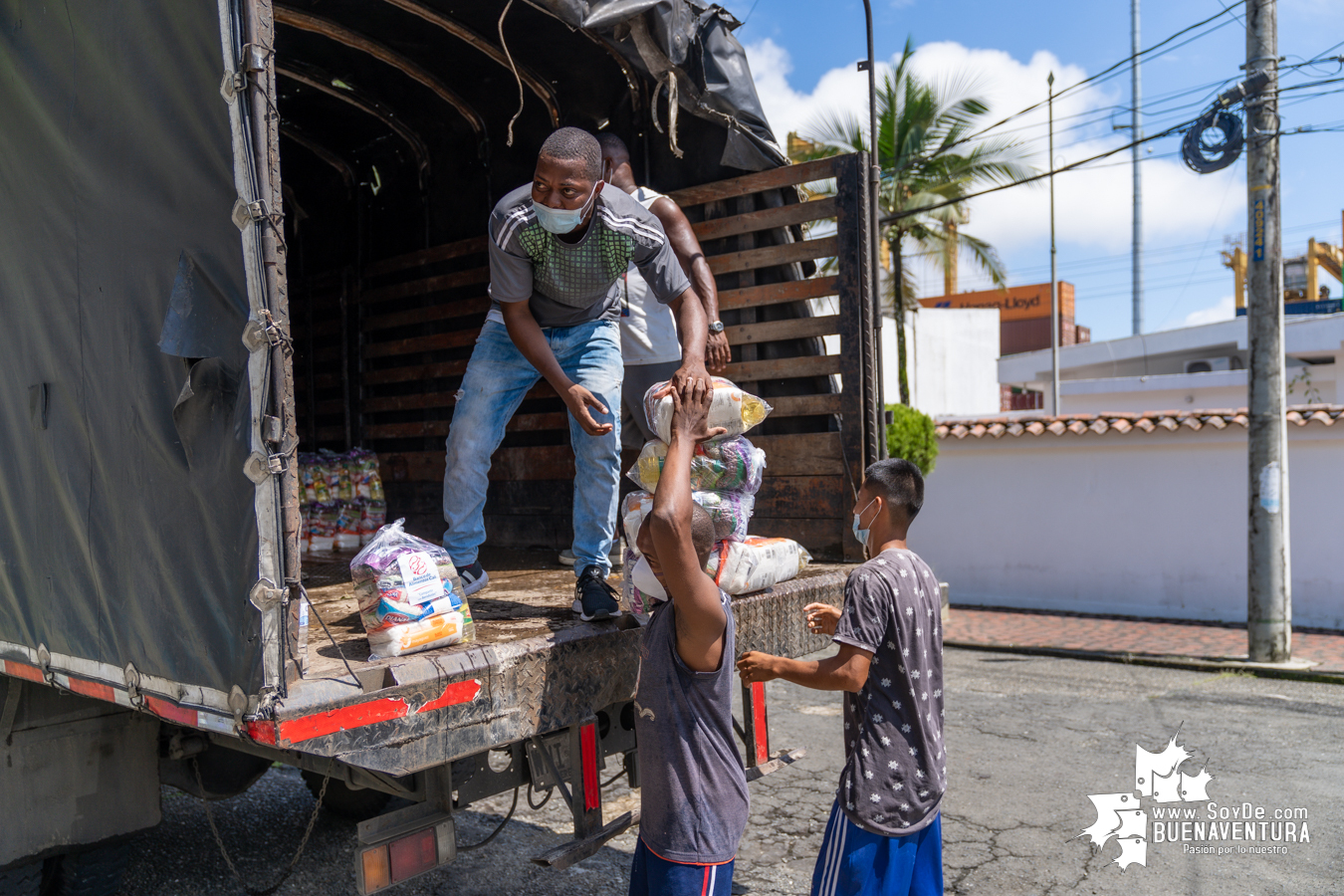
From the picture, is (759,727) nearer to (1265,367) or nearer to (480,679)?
(480,679)

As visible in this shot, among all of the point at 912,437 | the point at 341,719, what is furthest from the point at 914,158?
the point at 341,719

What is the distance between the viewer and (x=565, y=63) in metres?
4.29

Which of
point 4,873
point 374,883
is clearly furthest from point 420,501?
point 374,883

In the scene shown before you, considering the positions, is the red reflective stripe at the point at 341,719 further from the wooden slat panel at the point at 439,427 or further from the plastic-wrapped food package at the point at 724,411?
the wooden slat panel at the point at 439,427

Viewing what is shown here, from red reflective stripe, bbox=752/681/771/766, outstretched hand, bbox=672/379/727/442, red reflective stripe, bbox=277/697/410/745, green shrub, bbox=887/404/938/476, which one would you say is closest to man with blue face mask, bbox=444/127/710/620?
outstretched hand, bbox=672/379/727/442

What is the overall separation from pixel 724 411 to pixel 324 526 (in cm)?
299

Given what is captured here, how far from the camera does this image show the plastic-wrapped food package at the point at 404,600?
7.24 ft

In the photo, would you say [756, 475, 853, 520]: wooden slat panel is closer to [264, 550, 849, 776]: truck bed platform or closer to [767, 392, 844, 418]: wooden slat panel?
[767, 392, 844, 418]: wooden slat panel

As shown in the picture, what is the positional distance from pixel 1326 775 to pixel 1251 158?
19.1ft

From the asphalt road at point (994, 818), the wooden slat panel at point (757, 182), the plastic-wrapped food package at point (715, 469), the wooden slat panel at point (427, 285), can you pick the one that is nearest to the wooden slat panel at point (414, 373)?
the wooden slat panel at point (427, 285)

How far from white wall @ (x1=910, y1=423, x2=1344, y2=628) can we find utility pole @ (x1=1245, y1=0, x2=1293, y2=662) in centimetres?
247

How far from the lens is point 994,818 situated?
422 cm

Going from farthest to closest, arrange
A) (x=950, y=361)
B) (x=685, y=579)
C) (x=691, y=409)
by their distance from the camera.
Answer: (x=950, y=361) → (x=691, y=409) → (x=685, y=579)

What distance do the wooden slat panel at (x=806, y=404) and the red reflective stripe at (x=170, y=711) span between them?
2379 millimetres
